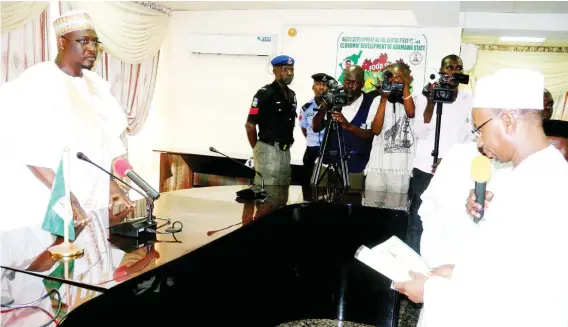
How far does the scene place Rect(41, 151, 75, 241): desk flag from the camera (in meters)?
1.52

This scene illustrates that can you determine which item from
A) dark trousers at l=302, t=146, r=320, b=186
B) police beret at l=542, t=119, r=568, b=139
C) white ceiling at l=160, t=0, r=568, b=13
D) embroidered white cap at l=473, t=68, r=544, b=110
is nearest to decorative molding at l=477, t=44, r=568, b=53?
white ceiling at l=160, t=0, r=568, b=13

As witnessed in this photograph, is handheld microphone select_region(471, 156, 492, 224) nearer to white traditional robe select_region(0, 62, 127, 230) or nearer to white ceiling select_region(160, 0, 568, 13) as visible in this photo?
white traditional robe select_region(0, 62, 127, 230)

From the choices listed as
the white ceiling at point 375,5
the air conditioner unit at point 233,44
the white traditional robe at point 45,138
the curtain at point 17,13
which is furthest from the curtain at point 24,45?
the air conditioner unit at point 233,44

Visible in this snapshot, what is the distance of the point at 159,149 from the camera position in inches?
225

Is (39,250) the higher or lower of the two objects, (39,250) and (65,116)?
the lower

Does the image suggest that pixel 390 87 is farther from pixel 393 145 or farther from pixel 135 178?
pixel 135 178

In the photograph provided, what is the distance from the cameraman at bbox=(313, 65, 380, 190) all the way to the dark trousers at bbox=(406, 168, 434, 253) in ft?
1.41

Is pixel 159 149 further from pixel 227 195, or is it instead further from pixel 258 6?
pixel 227 195

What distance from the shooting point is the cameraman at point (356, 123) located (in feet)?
11.4

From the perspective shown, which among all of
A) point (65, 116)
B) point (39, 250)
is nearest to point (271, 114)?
point (65, 116)

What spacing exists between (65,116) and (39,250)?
42.6 inches

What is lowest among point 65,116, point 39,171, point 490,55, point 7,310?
point 7,310

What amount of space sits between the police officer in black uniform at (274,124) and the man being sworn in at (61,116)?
4.25 feet

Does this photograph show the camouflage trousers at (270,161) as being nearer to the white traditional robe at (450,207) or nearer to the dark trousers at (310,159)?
the dark trousers at (310,159)
